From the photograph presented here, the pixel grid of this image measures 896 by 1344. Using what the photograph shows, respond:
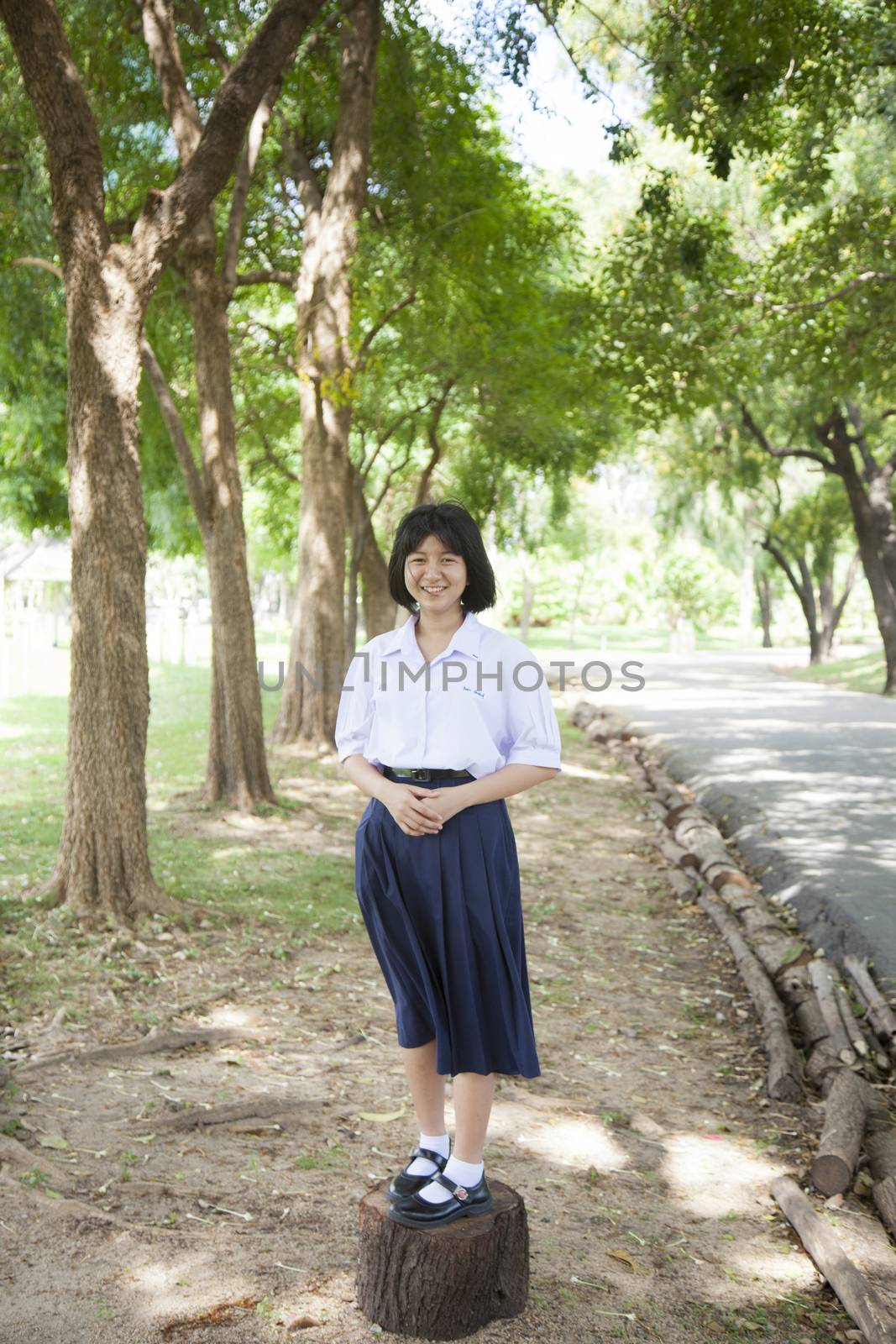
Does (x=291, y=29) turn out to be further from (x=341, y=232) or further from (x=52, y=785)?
(x=52, y=785)

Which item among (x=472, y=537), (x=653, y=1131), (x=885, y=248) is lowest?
(x=653, y=1131)

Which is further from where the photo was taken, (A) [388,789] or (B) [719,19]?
(B) [719,19]

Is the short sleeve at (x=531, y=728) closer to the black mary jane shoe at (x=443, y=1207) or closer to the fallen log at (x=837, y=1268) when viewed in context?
the black mary jane shoe at (x=443, y=1207)

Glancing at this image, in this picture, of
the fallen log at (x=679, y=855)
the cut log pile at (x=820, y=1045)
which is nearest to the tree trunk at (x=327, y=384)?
the fallen log at (x=679, y=855)

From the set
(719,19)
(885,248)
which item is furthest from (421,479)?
(719,19)

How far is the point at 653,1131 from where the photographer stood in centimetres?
534

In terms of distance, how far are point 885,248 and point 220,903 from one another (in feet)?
34.7

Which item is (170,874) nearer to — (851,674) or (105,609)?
(105,609)

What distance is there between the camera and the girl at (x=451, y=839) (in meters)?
3.52

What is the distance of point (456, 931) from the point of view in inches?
139

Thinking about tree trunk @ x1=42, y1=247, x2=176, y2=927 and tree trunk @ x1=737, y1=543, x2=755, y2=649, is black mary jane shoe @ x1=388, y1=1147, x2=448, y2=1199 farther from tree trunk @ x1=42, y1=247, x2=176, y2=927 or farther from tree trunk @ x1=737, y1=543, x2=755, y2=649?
tree trunk @ x1=737, y1=543, x2=755, y2=649

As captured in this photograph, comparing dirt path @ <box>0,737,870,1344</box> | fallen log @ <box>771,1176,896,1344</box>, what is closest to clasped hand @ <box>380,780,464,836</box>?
Result: dirt path @ <box>0,737,870,1344</box>

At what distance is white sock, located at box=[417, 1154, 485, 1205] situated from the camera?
141 inches

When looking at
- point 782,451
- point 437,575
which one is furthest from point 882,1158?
point 782,451
